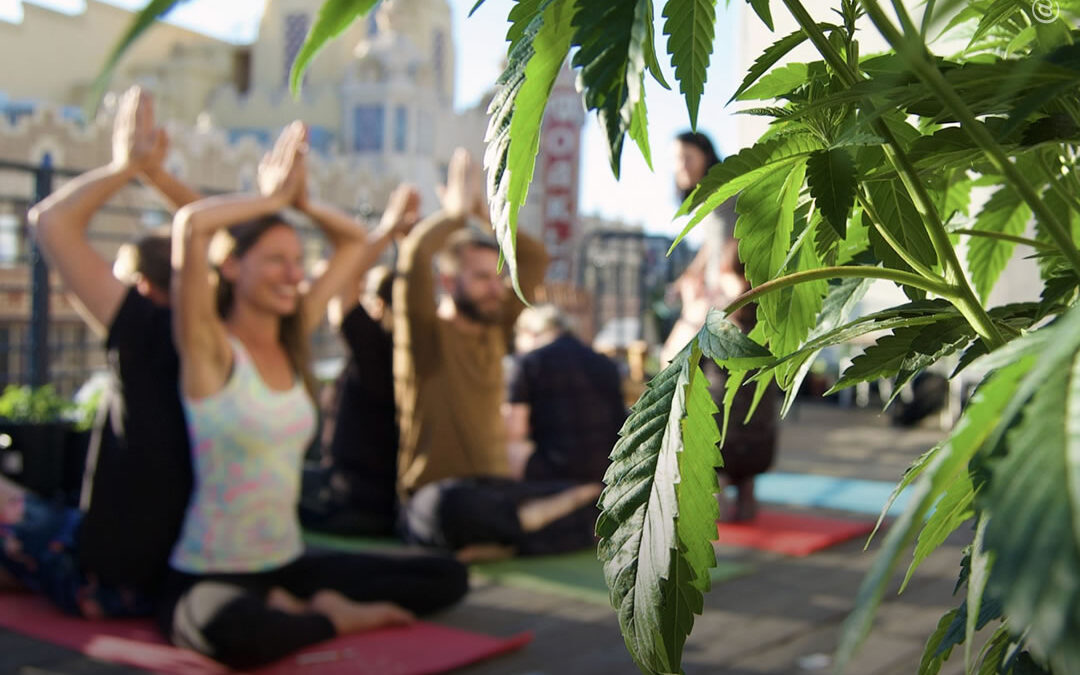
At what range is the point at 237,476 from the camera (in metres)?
3.25

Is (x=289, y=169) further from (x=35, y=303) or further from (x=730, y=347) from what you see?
Result: (x=730, y=347)

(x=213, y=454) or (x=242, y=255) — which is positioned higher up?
(x=242, y=255)

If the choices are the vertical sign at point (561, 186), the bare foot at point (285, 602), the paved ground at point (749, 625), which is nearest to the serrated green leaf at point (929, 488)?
the paved ground at point (749, 625)

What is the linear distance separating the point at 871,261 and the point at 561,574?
3.47 m

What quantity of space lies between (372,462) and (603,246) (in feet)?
19.5

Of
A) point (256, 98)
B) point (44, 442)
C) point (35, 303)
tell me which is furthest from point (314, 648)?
point (256, 98)

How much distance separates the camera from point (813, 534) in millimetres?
4668

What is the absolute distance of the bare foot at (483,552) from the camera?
4.27 metres

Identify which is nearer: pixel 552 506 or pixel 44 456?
pixel 552 506

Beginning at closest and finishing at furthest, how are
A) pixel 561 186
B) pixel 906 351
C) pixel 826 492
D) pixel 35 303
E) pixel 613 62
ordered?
pixel 613 62 < pixel 906 351 < pixel 35 303 < pixel 826 492 < pixel 561 186

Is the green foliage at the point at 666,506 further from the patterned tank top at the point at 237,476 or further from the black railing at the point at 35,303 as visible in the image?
the black railing at the point at 35,303

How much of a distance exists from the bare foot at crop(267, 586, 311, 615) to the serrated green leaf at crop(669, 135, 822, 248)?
2.69 m

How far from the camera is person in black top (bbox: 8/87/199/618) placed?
3334 millimetres

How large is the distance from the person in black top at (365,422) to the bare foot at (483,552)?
0.72m
